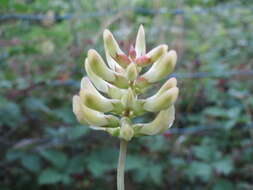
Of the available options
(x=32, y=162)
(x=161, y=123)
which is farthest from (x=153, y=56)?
(x=32, y=162)

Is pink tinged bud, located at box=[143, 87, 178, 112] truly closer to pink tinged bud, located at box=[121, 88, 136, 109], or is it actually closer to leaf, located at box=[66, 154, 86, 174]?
pink tinged bud, located at box=[121, 88, 136, 109]

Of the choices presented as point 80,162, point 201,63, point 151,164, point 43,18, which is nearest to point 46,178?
point 80,162

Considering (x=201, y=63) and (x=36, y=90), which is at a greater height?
(x=201, y=63)

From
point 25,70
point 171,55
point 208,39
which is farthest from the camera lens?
point 208,39

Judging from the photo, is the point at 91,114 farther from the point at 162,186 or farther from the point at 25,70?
the point at 25,70

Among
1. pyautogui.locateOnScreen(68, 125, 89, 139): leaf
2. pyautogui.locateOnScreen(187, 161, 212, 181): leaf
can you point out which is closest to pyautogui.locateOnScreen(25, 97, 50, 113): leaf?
pyautogui.locateOnScreen(68, 125, 89, 139): leaf

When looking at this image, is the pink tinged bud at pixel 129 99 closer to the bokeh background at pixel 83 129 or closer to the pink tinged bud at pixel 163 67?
the pink tinged bud at pixel 163 67

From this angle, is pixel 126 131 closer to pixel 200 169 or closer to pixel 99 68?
pixel 99 68
